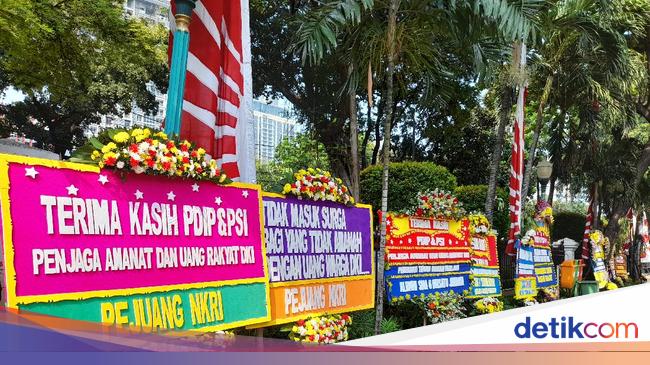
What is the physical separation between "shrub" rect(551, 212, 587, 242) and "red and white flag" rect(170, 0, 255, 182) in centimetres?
2305

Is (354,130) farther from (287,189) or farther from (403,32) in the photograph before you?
(287,189)

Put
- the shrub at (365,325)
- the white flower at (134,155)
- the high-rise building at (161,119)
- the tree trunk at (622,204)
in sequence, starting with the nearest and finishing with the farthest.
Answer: the white flower at (134,155)
the shrub at (365,325)
the tree trunk at (622,204)
the high-rise building at (161,119)

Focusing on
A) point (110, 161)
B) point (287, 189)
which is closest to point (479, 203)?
point (287, 189)

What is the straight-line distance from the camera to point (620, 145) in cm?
2517

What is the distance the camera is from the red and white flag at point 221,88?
7367 millimetres

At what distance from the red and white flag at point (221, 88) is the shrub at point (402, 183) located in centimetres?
834

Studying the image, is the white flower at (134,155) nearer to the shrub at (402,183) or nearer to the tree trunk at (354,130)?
the tree trunk at (354,130)

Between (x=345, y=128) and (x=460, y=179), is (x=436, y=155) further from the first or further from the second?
(x=345, y=128)

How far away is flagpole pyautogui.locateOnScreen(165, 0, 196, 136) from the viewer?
6223 millimetres

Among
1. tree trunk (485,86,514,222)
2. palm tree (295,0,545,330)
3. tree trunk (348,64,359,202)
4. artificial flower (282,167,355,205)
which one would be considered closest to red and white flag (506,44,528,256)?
tree trunk (485,86,514,222)

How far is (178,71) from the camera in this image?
6.25 meters

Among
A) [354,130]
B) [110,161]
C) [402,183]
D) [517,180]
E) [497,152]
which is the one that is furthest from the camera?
[402,183]

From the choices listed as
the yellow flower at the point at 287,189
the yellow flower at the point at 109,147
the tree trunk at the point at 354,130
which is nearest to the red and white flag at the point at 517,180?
the tree trunk at the point at 354,130

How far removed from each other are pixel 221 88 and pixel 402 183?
913 cm
